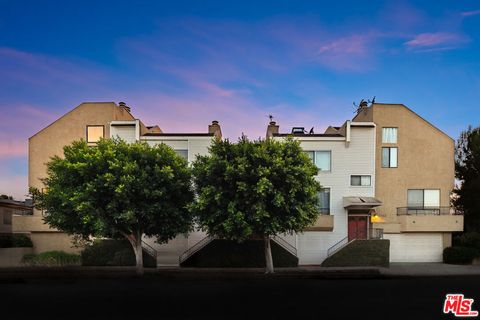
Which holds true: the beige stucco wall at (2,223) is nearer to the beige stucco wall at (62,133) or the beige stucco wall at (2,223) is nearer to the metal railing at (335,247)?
the beige stucco wall at (62,133)

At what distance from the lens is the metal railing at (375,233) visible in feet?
118

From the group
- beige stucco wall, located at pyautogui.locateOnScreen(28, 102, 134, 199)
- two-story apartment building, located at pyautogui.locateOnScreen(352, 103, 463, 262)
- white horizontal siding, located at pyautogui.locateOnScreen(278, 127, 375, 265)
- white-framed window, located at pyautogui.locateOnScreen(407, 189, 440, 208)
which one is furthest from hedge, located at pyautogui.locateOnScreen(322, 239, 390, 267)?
beige stucco wall, located at pyautogui.locateOnScreen(28, 102, 134, 199)

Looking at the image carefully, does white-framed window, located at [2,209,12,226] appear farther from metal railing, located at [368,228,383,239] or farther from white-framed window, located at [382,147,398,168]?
white-framed window, located at [382,147,398,168]

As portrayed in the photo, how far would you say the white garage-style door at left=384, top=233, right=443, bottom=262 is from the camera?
122 ft

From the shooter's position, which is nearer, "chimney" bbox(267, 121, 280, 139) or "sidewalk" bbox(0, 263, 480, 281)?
"sidewalk" bbox(0, 263, 480, 281)

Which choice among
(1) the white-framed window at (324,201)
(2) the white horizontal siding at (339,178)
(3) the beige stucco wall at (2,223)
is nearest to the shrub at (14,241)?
(3) the beige stucco wall at (2,223)

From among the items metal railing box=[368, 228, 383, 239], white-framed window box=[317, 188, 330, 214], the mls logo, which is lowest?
metal railing box=[368, 228, 383, 239]

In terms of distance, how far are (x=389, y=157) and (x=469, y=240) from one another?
10.1m

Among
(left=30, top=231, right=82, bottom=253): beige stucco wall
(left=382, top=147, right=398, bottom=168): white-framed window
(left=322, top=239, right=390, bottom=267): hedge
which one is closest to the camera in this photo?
(left=322, top=239, right=390, bottom=267): hedge

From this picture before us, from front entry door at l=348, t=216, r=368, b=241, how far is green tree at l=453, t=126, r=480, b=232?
34.8ft

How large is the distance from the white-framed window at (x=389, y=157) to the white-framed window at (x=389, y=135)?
77cm

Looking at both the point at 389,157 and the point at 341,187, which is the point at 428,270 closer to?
the point at 341,187

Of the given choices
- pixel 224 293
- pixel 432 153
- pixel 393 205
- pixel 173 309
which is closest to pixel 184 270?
pixel 224 293

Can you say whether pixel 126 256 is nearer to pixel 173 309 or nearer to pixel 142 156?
pixel 142 156
